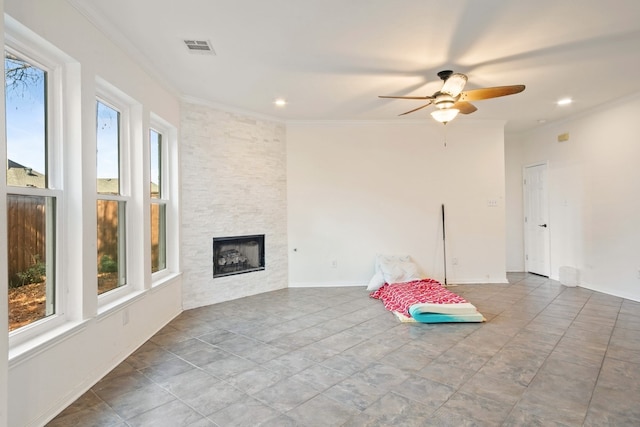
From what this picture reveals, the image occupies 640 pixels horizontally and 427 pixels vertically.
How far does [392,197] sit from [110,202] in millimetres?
4048

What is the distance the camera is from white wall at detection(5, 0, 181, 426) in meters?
1.82

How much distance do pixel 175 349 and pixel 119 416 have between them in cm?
99

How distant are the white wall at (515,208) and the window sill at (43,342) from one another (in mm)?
6876

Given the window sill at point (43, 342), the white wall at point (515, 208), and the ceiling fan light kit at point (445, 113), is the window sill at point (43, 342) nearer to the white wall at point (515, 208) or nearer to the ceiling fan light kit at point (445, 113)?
the ceiling fan light kit at point (445, 113)

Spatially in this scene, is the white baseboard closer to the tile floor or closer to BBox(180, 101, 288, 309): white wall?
BBox(180, 101, 288, 309): white wall

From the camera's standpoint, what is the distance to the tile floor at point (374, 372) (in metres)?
1.99

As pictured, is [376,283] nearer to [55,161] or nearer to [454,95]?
[454,95]

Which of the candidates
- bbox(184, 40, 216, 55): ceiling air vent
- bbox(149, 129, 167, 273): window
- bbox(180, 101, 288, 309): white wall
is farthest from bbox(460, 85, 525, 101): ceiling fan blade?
bbox(149, 129, 167, 273): window

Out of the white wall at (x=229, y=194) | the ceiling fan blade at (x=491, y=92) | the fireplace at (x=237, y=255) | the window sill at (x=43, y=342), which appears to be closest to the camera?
the window sill at (x=43, y=342)

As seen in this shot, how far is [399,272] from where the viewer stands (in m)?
4.95

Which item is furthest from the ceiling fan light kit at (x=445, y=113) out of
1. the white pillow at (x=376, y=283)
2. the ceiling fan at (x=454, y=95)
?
the white pillow at (x=376, y=283)

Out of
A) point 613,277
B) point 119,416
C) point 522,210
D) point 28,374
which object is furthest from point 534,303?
point 28,374

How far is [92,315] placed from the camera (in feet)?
7.79

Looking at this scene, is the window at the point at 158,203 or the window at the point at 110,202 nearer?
the window at the point at 110,202
